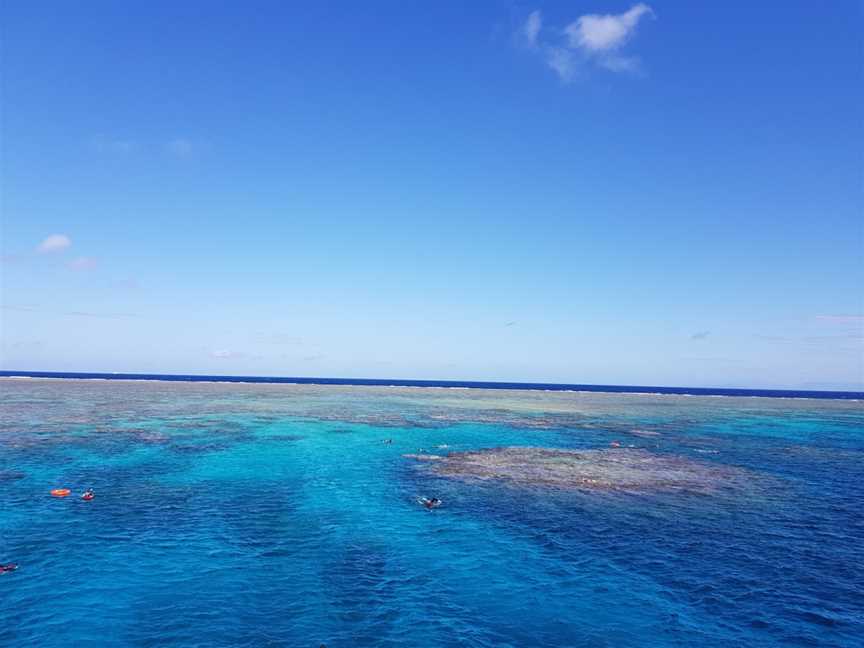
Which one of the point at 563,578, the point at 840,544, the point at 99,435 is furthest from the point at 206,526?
the point at 99,435

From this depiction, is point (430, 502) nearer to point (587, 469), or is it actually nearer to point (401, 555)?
point (401, 555)

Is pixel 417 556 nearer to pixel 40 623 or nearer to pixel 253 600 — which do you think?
pixel 253 600

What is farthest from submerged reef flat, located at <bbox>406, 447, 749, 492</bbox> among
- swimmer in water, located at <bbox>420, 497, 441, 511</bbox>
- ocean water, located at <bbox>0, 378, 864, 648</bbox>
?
swimmer in water, located at <bbox>420, 497, 441, 511</bbox>

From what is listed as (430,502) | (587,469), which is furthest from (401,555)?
(587,469)

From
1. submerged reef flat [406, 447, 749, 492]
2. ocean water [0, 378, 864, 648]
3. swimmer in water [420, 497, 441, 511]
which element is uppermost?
submerged reef flat [406, 447, 749, 492]

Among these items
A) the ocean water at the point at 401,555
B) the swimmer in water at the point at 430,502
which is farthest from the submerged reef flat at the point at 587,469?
the swimmer in water at the point at 430,502

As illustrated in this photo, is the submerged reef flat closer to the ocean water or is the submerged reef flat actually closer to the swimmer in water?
the ocean water
